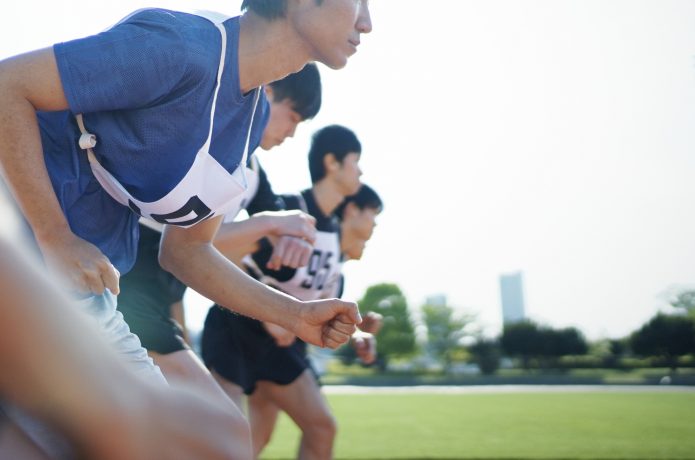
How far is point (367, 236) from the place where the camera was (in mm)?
5473

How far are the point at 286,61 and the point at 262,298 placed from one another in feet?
2.17

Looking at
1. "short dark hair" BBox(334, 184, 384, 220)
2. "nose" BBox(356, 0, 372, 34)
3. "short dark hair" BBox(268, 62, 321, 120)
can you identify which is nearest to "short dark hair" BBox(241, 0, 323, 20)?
"nose" BBox(356, 0, 372, 34)

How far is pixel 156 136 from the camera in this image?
1885 millimetres

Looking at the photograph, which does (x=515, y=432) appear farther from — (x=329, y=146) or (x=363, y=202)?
(x=329, y=146)

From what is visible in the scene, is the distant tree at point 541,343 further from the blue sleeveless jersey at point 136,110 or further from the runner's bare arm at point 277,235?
the blue sleeveless jersey at point 136,110

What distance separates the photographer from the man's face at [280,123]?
12.1ft

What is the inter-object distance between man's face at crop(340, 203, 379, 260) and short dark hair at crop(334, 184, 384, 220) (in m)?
0.03

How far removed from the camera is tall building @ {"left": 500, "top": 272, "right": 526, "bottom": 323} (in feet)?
385

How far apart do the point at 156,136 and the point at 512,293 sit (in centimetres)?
11938

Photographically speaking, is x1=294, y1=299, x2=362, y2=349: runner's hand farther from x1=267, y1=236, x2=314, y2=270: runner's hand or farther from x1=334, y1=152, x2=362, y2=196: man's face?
x1=334, y1=152, x2=362, y2=196: man's face

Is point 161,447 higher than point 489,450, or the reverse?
point 161,447

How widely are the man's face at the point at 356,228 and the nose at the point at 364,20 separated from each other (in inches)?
129

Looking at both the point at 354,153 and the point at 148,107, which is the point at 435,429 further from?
the point at 148,107

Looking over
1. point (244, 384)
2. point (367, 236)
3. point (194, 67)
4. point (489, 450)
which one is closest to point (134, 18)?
point (194, 67)
